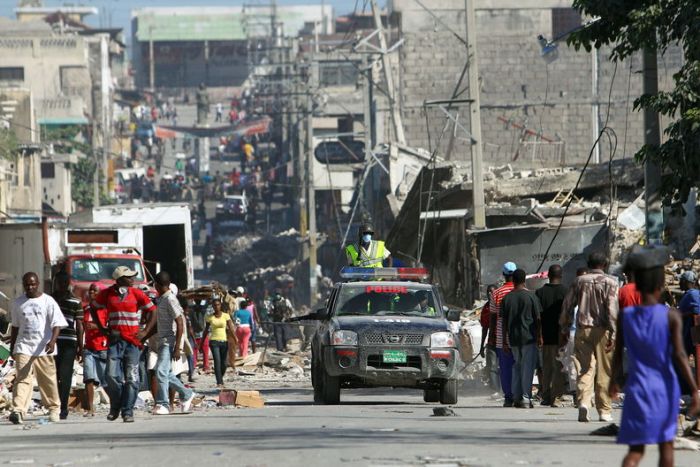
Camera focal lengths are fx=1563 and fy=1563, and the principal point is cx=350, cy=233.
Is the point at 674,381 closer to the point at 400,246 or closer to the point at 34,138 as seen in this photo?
the point at 400,246

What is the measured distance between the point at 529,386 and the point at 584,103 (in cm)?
5139

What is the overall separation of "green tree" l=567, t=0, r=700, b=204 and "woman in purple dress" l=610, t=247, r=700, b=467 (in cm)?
975

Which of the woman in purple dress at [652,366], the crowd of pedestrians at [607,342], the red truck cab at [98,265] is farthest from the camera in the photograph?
the red truck cab at [98,265]

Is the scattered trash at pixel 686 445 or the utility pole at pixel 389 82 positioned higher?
the utility pole at pixel 389 82

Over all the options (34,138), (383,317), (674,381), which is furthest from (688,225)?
(34,138)

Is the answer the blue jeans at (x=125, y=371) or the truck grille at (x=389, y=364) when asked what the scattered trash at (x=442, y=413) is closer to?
the truck grille at (x=389, y=364)

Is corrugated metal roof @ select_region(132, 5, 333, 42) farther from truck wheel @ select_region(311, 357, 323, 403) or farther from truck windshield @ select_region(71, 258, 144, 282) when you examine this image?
truck wheel @ select_region(311, 357, 323, 403)

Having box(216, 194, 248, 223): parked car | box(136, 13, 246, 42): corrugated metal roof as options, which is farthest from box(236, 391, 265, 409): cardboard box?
box(136, 13, 246, 42): corrugated metal roof

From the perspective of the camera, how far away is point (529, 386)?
1845 centimetres

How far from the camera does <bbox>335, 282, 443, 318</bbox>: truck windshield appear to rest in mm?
20016

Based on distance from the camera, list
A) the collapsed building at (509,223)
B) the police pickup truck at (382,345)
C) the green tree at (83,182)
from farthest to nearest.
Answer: the green tree at (83,182) < the collapsed building at (509,223) < the police pickup truck at (382,345)

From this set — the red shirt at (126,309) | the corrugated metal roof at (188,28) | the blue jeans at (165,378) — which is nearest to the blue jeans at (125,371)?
the red shirt at (126,309)

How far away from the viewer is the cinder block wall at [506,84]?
67.4 m

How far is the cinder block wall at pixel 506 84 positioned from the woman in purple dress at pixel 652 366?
187 feet
